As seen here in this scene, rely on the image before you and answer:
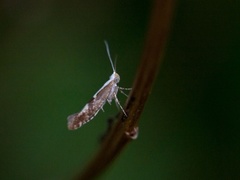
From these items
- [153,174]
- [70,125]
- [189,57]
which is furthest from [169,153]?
[70,125]

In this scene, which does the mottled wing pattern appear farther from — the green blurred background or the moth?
the green blurred background

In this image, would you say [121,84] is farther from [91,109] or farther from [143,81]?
[143,81]

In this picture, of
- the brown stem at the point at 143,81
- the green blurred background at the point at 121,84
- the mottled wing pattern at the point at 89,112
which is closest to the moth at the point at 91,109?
the mottled wing pattern at the point at 89,112

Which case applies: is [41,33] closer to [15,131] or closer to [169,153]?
[15,131]

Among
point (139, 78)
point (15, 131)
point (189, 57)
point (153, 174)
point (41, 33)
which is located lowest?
point (153, 174)

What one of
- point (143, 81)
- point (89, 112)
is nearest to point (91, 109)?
point (89, 112)

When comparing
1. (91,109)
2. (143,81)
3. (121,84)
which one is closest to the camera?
(143,81)

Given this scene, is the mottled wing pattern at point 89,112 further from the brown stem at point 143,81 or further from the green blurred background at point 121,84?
the green blurred background at point 121,84
